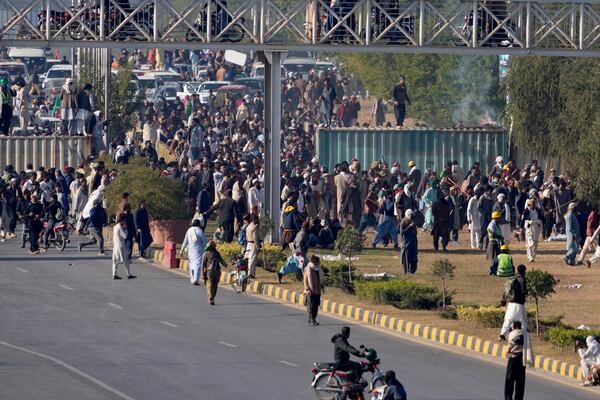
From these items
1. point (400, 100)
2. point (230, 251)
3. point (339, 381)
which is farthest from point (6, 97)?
point (339, 381)

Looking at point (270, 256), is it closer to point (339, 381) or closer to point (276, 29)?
point (276, 29)

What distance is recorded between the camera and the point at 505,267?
101 ft

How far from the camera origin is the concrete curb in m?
23.1

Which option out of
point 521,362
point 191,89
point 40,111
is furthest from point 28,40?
point 191,89

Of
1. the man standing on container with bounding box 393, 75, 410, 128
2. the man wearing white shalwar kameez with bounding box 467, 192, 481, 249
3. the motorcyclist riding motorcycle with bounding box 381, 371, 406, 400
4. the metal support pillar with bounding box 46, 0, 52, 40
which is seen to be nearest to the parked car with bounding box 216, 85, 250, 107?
the man standing on container with bounding box 393, 75, 410, 128

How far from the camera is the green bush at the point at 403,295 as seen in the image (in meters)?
28.4

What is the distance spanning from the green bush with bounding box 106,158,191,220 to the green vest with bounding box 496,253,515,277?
A: 9.25 metres

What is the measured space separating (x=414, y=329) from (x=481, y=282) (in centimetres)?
648

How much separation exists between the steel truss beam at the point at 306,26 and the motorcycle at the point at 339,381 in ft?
51.8

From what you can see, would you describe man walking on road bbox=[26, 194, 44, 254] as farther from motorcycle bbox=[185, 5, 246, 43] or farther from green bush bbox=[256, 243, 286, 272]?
green bush bbox=[256, 243, 286, 272]

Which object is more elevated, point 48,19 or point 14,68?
point 14,68

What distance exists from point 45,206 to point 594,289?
11876mm

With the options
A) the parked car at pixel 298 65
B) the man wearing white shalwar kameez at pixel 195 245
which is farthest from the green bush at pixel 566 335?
the parked car at pixel 298 65

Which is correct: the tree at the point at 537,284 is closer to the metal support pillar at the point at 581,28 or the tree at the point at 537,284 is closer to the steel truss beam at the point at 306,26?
the steel truss beam at the point at 306,26
